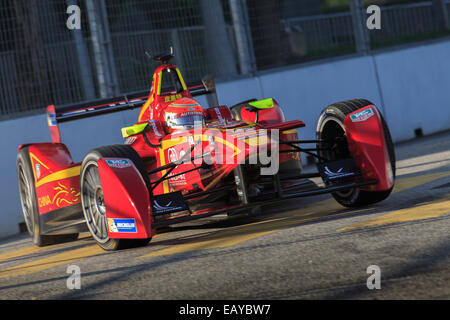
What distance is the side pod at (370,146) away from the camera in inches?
229

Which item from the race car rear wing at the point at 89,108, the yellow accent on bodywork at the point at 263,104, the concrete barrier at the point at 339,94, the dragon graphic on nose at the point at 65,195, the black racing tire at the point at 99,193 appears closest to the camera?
the black racing tire at the point at 99,193

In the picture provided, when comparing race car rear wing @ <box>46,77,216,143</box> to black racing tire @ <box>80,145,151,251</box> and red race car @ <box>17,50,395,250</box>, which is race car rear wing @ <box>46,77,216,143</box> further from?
black racing tire @ <box>80,145,151,251</box>

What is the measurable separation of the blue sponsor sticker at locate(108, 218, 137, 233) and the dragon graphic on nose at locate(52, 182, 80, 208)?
1.38 meters

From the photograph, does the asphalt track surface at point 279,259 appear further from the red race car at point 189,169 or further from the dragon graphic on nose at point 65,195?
the dragon graphic on nose at point 65,195

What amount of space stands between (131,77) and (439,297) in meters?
8.21

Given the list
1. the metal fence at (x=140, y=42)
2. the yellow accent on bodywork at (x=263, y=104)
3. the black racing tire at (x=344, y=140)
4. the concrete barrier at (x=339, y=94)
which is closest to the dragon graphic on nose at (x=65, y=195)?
the yellow accent on bodywork at (x=263, y=104)

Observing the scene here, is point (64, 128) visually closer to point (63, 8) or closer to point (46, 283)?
point (63, 8)

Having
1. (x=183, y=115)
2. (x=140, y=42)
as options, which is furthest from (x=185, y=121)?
(x=140, y=42)

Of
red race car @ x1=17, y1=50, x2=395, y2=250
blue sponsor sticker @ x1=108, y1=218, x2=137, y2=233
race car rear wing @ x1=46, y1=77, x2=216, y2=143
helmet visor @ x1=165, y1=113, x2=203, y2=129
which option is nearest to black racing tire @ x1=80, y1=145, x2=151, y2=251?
red race car @ x1=17, y1=50, x2=395, y2=250

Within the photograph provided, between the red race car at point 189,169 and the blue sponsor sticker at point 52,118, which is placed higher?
the blue sponsor sticker at point 52,118

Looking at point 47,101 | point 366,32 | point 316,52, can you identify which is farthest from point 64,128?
point 366,32

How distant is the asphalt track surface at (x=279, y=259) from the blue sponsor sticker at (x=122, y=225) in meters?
0.19

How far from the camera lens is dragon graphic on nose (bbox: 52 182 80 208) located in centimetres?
680

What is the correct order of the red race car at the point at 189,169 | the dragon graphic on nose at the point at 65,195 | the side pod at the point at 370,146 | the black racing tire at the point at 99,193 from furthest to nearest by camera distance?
the dragon graphic on nose at the point at 65,195, the side pod at the point at 370,146, the black racing tire at the point at 99,193, the red race car at the point at 189,169
